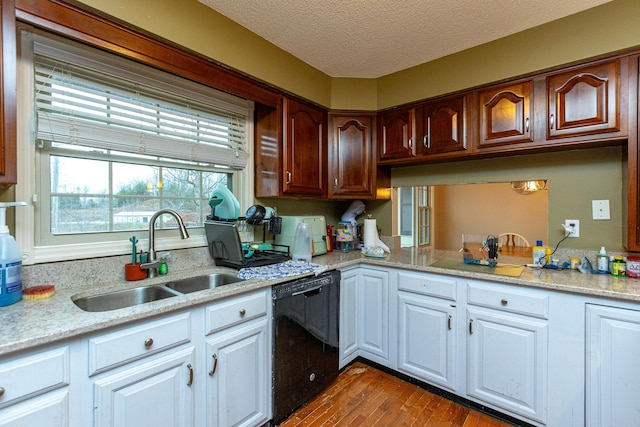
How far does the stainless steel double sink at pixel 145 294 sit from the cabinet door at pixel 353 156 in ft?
4.19

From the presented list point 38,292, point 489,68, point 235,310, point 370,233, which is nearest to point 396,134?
point 489,68

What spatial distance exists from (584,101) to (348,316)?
6.72 feet

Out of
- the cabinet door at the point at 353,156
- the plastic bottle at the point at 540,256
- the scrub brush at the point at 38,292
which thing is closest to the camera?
the scrub brush at the point at 38,292

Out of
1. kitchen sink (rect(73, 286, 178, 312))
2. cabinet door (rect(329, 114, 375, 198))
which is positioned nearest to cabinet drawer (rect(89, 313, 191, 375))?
kitchen sink (rect(73, 286, 178, 312))

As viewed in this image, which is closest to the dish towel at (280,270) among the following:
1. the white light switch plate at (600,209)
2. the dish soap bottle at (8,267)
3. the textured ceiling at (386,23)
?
the dish soap bottle at (8,267)

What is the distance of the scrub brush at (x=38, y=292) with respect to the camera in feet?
4.05

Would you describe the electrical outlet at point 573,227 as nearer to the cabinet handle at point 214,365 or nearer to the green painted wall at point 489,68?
the green painted wall at point 489,68

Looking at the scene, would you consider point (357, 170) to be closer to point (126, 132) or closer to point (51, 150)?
point (126, 132)

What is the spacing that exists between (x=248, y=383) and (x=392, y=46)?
2.37 m

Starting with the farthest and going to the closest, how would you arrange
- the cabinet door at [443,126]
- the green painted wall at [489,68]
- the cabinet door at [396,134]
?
the cabinet door at [396,134] → the cabinet door at [443,126] → the green painted wall at [489,68]

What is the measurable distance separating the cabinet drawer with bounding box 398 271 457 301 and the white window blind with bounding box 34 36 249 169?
1.49m

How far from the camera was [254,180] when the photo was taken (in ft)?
7.63

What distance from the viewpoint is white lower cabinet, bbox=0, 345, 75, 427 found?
88 cm

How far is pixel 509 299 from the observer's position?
1.70m
